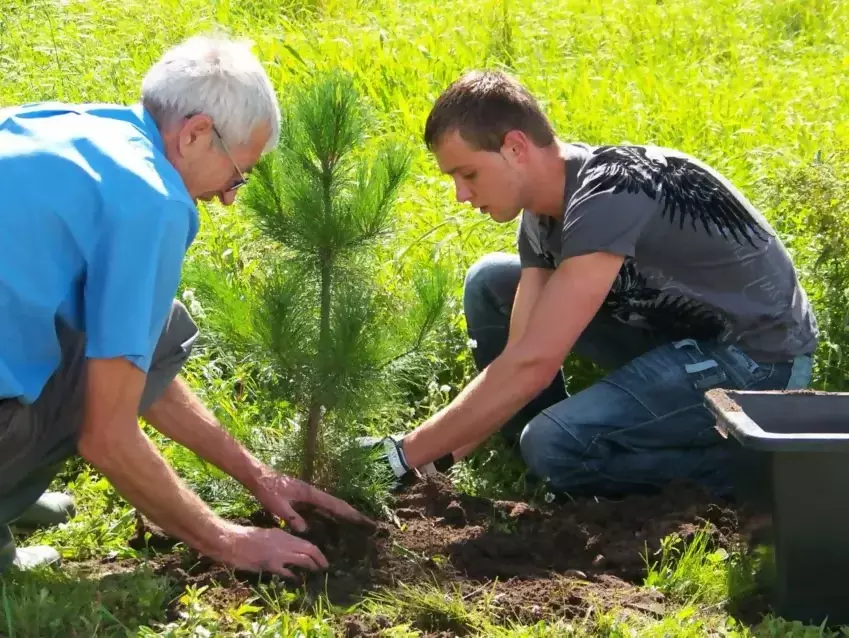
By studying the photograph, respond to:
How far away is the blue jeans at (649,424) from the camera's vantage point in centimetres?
338

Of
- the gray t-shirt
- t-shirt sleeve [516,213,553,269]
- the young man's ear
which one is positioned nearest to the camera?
the young man's ear

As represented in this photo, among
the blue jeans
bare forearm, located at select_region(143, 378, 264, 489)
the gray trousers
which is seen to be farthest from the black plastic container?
the gray trousers

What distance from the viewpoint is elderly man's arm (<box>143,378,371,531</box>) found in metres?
2.88

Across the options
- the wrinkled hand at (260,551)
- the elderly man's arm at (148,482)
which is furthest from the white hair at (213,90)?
the wrinkled hand at (260,551)

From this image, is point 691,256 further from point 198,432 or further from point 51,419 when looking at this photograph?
point 51,419

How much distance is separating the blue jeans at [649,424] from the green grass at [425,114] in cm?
28

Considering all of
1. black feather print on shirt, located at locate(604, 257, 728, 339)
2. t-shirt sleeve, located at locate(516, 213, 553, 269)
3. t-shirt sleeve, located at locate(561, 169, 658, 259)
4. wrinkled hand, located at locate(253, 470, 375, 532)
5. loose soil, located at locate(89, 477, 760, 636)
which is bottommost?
loose soil, located at locate(89, 477, 760, 636)

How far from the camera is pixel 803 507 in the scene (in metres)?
2.49

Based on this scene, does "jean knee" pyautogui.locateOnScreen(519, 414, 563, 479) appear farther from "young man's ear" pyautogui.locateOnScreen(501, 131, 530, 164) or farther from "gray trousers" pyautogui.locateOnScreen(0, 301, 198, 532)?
"gray trousers" pyautogui.locateOnScreen(0, 301, 198, 532)

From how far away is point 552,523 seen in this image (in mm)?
3180

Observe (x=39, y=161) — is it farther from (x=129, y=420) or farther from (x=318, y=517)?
(x=318, y=517)

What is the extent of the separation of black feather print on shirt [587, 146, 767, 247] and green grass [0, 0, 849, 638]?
1.79 feet

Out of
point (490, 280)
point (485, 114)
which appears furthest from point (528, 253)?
point (485, 114)

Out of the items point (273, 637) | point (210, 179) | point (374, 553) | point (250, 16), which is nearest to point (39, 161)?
point (210, 179)
